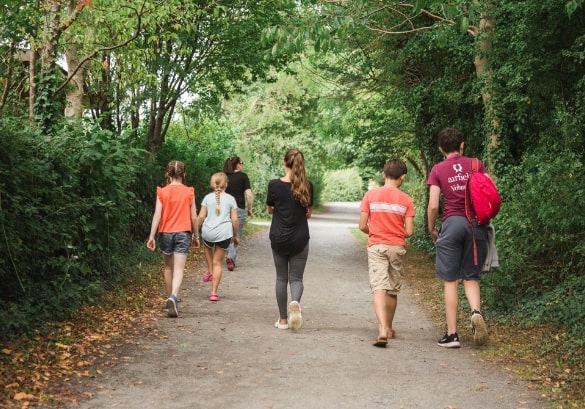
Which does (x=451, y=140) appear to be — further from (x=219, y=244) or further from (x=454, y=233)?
(x=219, y=244)

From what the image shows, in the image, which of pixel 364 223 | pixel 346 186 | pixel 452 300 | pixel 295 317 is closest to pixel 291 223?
pixel 364 223

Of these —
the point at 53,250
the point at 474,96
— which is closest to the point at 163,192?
the point at 53,250

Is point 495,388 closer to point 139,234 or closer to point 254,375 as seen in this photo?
point 254,375

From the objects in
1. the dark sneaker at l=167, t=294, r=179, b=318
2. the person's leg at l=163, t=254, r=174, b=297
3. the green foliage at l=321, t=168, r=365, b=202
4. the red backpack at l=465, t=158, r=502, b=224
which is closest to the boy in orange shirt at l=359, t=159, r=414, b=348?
the red backpack at l=465, t=158, r=502, b=224

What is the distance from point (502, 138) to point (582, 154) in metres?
3.18

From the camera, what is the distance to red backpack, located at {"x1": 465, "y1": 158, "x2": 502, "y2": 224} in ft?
23.0

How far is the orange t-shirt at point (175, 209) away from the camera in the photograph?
8.80 meters

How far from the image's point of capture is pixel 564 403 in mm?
5375

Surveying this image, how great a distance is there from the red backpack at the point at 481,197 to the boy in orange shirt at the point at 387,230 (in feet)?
2.14

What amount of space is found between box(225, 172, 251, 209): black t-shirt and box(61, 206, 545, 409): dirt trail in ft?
12.1

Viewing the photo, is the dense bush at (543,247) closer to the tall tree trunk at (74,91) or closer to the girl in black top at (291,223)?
the girl in black top at (291,223)

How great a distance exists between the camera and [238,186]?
1345 cm

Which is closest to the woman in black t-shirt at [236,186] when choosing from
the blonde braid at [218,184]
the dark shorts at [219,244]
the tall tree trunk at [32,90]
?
the blonde braid at [218,184]

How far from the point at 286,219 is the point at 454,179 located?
6.41 ft
